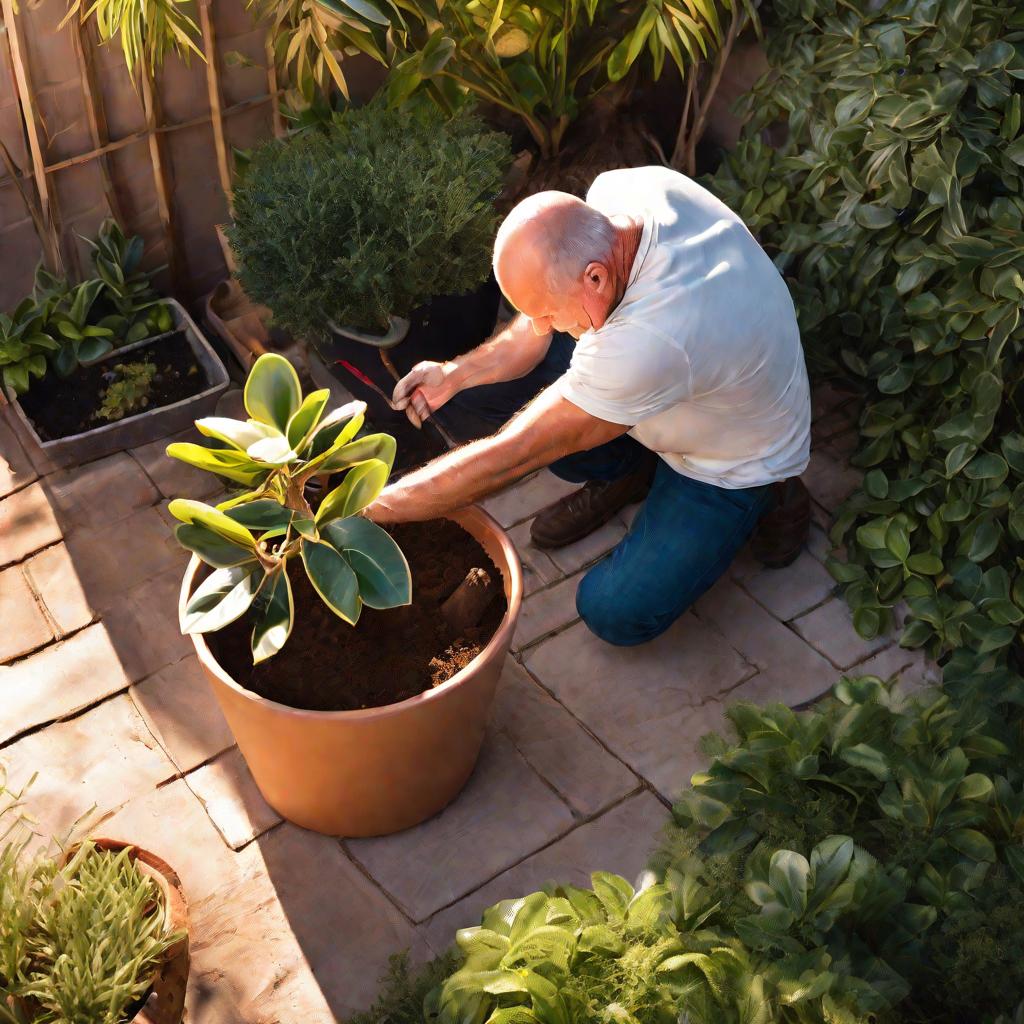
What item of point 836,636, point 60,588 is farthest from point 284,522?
point 836,636

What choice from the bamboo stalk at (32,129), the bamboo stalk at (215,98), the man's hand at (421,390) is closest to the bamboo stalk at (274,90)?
the bamboo stalk at (215,98)

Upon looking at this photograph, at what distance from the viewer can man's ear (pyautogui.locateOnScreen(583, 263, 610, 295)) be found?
92.0 inches

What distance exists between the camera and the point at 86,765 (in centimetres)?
272

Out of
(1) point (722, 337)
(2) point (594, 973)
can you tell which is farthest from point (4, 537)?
(2) point (594, 973)

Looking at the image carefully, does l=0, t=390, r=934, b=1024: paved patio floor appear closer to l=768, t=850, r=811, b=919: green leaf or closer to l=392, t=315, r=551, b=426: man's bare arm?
l=392, t=315, r=551, b=426: man's bare arm

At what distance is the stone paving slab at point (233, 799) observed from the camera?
8.58ft

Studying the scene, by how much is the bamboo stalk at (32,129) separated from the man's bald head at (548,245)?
1.60 metres

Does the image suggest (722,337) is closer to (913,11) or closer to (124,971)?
(913,11)

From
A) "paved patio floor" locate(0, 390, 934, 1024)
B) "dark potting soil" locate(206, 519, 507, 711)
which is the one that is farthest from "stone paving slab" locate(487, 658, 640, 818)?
"dark potting soil" locate(206, 519, 507, 711)

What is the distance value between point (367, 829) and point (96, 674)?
83 centimetres

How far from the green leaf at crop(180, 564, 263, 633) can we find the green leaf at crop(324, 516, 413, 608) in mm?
158

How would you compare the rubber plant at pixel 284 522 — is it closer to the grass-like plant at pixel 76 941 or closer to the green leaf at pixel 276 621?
the green leaf at pixel 276 621

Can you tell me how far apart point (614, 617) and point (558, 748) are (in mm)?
335

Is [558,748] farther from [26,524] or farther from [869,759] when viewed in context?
[26,524]
